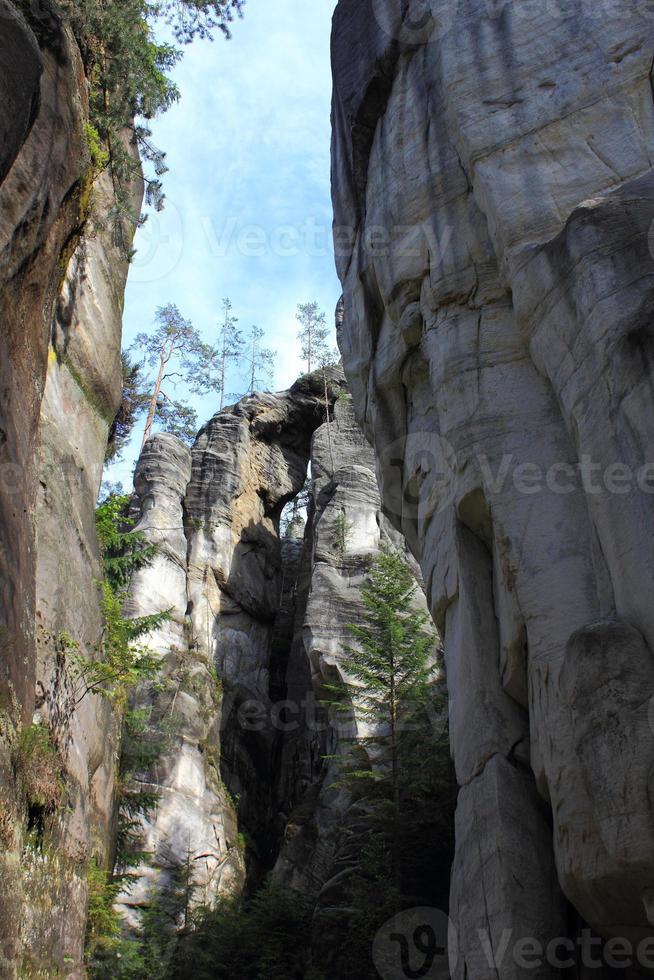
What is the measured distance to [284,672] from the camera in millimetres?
27766

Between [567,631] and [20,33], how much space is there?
24.2 ft

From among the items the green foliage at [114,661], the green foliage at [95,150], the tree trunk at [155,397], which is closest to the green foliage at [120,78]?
the green foliage at [95,150]

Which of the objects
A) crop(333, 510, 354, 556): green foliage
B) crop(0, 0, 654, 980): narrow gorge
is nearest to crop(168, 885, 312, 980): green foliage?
crop(0, 0, 654, 980): narrow gorge

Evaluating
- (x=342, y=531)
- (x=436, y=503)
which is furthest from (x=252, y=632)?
(x=436, y=503)

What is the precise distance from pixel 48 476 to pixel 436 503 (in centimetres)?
450

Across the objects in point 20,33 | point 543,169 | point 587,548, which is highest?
point 543,169

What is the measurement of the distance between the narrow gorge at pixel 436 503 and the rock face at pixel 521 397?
0.03m

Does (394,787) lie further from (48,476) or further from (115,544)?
(48,476)

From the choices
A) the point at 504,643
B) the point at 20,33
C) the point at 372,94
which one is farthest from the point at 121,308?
the point at 504,643

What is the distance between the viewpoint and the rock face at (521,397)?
8.12 metres

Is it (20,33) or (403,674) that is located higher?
(20,33)

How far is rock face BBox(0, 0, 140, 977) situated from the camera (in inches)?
336

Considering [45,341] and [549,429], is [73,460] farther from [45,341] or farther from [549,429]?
[549,429]

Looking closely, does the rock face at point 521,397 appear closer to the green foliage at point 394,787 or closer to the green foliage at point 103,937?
the green foliage at point 394,787
